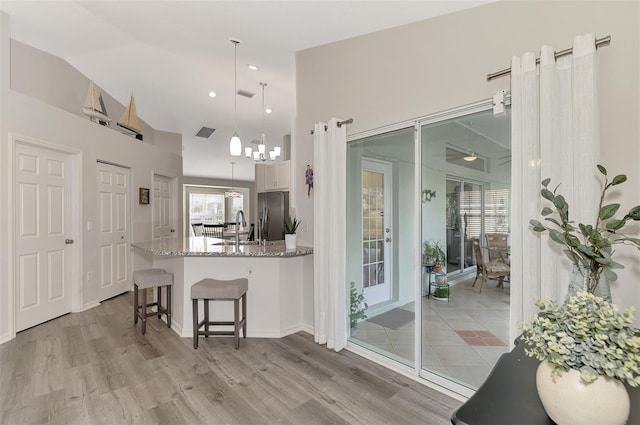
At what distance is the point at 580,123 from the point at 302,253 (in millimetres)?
2383

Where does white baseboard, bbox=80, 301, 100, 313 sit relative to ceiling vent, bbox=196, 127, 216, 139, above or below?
below

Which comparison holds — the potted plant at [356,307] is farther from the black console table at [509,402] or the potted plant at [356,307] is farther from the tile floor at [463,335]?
the black console table at [509,402]

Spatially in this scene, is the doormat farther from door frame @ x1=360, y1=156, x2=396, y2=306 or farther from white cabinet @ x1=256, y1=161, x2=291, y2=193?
white cabinet @ x1=256, y1=161, x2=291, y2=193

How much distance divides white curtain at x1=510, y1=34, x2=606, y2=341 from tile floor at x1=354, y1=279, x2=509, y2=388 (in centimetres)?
45

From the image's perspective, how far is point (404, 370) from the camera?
2480 millimetres

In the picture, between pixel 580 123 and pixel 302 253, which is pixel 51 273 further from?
pixel 580 123

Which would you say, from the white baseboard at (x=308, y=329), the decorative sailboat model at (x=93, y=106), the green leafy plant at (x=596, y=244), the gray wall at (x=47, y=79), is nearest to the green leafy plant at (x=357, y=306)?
the white baseboard at (x=308, y=329)

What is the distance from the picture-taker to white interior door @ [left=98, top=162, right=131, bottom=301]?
173 inches

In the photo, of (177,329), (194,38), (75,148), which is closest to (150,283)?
(177,329)

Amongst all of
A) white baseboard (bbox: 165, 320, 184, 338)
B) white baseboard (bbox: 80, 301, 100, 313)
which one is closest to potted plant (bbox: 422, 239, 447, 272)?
white baseboard (bbox: 165, 320, 184, 338)

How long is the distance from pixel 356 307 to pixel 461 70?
7.92 feet

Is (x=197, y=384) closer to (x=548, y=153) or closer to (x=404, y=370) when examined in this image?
(x=404, y=370)

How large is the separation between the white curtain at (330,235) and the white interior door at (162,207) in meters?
3.84

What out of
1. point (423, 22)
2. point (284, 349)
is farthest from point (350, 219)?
point (423, 22)
